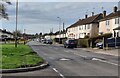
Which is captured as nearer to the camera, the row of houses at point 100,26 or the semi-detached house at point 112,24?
the semi-detached house at point 112,24

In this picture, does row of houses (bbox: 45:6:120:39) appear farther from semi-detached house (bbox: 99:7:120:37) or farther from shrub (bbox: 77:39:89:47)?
shrub (bbox: 77:39:89:47)

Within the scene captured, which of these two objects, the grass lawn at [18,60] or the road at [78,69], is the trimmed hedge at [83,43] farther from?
the road at [78,69]

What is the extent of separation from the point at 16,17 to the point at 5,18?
15498 millimetres

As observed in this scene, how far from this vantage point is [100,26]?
81.4 m

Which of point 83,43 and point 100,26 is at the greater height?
point 100,26

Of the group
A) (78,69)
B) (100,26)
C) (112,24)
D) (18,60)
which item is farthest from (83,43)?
(78,69)

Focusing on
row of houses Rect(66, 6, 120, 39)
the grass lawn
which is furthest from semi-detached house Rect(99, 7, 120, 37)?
the grass lawn

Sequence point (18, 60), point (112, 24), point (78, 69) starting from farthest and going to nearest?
point (112, 24) → point (18, 60) → point (78, 69)

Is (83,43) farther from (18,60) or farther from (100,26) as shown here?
(18,60)

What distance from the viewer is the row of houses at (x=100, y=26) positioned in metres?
68.8

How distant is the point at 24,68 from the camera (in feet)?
56.9

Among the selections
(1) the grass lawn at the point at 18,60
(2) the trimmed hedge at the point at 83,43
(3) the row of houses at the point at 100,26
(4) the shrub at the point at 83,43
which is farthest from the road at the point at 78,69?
(3) the row of houses at the point at 100,26

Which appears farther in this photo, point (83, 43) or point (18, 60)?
point (83, 43)

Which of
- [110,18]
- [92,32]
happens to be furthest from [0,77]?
[92,32]
